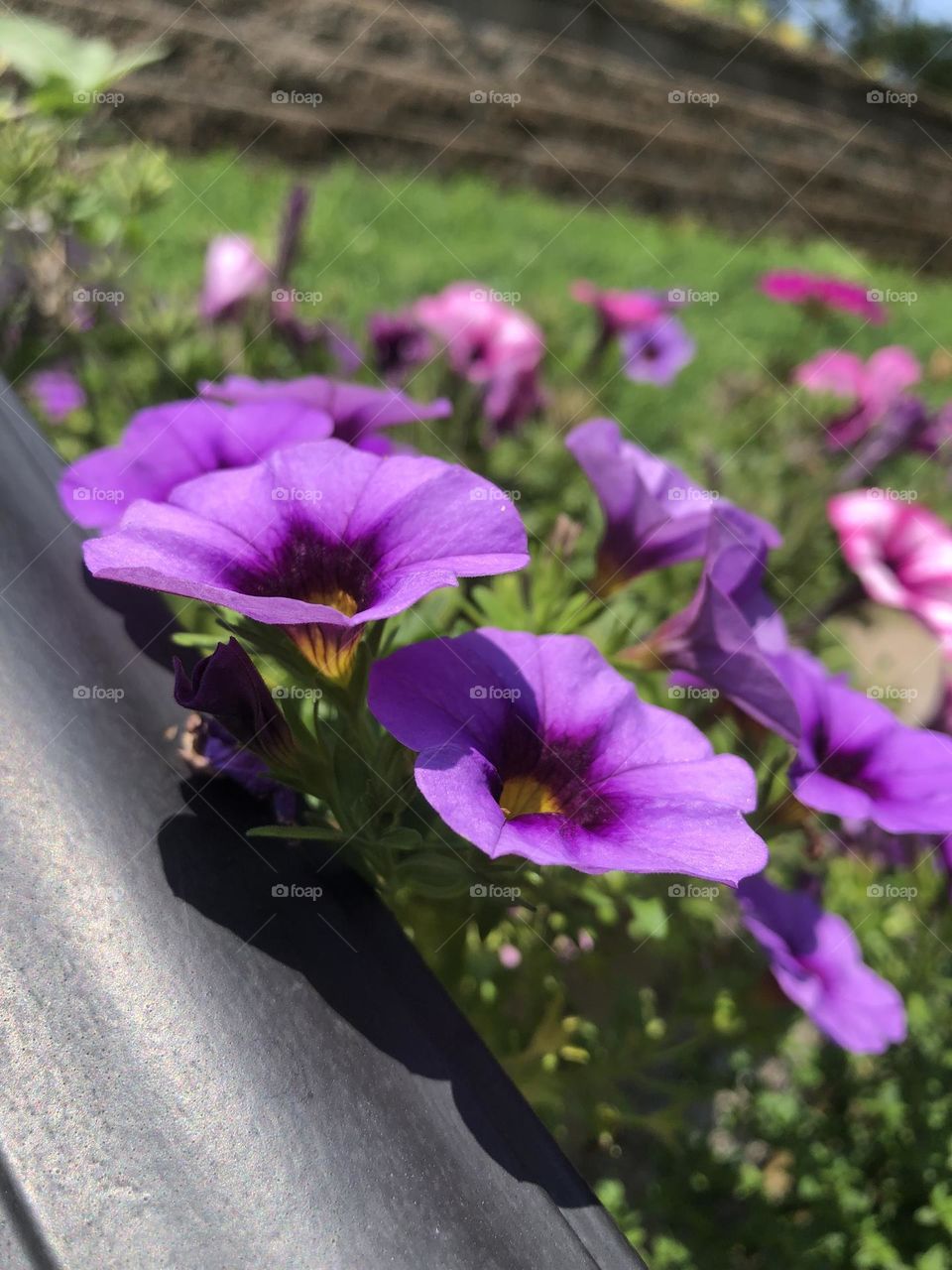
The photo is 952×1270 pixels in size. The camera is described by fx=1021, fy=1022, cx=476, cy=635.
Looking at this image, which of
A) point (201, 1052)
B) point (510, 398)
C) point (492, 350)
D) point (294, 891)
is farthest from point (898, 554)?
point (201, 1052)

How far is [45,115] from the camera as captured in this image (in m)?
1.28

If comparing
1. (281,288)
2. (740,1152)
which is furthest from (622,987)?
(281,288)

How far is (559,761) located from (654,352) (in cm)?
197

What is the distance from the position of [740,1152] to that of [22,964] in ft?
3.68

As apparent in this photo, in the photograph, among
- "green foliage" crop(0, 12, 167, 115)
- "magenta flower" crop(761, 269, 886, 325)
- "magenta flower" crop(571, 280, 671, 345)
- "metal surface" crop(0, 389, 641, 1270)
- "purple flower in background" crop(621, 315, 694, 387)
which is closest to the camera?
"metal surface" crop(0, 389, 641, 1270)

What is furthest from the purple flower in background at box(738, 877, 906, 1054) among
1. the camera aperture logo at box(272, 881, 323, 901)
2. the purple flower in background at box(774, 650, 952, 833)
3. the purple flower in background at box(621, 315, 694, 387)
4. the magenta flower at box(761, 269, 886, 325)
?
the magenta flower at box(761, 269, 886, 325)

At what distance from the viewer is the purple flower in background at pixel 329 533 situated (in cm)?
56

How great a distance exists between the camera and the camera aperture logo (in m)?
0.57

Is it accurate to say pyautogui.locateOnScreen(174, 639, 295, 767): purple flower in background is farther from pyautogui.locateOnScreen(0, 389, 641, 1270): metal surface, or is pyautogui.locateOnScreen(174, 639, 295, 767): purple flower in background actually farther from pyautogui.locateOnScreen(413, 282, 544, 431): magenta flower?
pyautogui.locateOnScreen(413, 282, 544, 431): magenta flower

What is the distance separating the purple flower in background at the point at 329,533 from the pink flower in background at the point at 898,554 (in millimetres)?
948

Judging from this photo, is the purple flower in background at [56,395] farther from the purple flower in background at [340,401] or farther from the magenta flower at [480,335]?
the purple flower in background at [340,401]

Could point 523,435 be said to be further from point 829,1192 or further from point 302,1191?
point 302,1191

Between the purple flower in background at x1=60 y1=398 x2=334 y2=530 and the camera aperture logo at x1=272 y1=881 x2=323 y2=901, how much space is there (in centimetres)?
33

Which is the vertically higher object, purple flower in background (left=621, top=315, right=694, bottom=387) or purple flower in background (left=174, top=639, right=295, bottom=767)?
purple flower in background (left=174, top=639, right=295, bottom=767)
